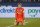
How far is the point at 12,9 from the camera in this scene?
12883mm

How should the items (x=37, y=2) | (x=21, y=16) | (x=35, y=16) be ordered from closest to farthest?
(x=21, y=16) → (x=35, y=16) → (x=37, y=2)

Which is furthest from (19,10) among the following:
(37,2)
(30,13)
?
(37,2)

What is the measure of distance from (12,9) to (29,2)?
4511 mm

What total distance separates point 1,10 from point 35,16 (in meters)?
3.16

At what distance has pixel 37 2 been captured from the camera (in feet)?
54.5

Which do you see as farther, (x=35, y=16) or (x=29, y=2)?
(x=29, y=2)

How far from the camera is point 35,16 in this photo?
41.2 feet

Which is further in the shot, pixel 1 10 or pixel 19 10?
pixel 1 10

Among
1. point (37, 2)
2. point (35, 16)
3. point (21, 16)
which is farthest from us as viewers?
point (37, 2)

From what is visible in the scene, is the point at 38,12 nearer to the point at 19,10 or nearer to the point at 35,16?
the point at 35,16

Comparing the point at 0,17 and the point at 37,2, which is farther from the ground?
the point at 37,2

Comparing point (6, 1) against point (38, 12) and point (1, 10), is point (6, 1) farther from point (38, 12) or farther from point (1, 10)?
point (38, 12)

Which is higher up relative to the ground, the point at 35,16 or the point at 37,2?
the point at 37,2

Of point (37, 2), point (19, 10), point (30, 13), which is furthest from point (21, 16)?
point (37, 2)
